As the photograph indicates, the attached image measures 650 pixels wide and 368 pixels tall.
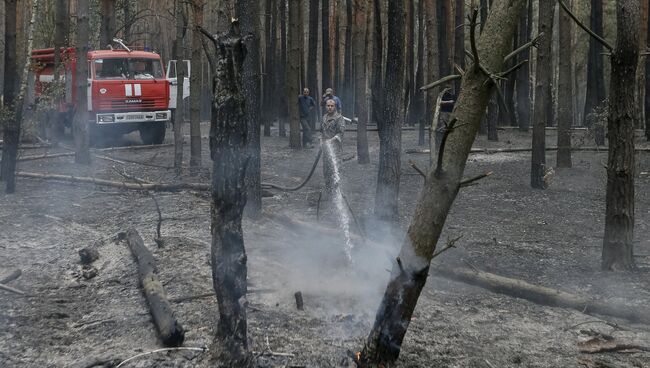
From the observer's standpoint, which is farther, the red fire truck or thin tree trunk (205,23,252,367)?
the red fire truck

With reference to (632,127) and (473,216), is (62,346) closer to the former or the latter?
(632,127)

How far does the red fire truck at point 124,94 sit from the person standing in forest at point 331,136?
9.30 meters

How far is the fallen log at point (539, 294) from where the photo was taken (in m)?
6.43

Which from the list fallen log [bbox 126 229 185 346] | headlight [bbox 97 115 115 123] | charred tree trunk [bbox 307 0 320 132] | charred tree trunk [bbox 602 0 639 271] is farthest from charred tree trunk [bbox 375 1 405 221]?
charred tree trunk [bbox 307 0 320 132]

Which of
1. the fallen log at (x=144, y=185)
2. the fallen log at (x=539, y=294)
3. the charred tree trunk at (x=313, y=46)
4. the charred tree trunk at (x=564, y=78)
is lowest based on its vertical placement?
the fallen log at (x=539, y=294)

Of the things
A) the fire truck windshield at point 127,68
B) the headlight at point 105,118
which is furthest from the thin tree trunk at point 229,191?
the fire truck windshield at point 127,68

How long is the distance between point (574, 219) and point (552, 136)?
14.3 meters

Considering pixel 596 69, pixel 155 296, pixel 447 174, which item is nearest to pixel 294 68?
pixel 596 69

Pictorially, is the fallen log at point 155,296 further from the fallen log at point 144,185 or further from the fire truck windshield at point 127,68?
the fire truck windshield at point 127,68

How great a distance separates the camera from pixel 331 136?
11.2 meters

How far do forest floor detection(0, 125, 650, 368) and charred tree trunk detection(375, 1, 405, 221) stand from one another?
2.66 feet

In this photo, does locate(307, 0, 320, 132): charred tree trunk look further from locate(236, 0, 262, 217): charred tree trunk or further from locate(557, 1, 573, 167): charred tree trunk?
locate(236, 0, 262, 217): charred tree trunk

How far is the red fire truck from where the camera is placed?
18859 millimetres

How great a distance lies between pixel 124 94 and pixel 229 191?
15.3 metres
